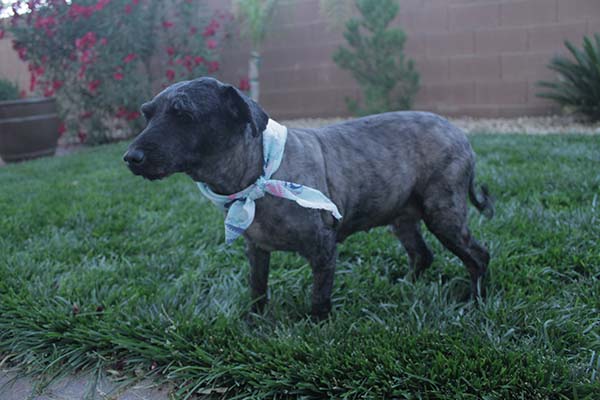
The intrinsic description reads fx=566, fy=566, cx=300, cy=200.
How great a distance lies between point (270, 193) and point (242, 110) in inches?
15.9

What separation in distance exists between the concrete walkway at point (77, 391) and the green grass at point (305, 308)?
7cm

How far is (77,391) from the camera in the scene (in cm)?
260

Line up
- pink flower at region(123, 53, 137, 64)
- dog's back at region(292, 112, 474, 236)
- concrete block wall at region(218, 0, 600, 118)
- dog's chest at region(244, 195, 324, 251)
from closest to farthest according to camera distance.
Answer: dog's chest at region(244, 195, 324, 251), dog's back at region(292, 112, 474, 236), concrete block wall at region(218, 0, 600, 118), pink flower at region(123, 53, 137, 64)

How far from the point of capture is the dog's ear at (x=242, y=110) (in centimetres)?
258

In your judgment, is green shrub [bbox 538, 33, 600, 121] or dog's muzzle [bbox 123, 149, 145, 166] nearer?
dog's muzzle [bbox 123, 149, 145, 166]

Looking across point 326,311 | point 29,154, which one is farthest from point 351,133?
point 29,154

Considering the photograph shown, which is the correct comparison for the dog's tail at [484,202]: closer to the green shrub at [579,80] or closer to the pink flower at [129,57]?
the green shrub at [579,80]

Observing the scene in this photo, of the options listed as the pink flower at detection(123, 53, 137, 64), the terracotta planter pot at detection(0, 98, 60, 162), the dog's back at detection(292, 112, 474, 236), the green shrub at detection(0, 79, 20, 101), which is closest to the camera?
the dog's back at detection(292, 112, 474, 236)

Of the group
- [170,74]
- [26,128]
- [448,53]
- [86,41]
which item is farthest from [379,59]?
[26,128]

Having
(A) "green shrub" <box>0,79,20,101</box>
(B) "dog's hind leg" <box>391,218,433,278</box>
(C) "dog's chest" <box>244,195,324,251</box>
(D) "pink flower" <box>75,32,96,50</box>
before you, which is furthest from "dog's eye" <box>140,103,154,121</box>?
(A) "green shrub" <box>0,79,20,101</box>

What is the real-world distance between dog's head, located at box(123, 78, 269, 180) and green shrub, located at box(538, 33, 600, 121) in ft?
21.9

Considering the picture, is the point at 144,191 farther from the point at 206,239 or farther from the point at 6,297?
the point at 6,297

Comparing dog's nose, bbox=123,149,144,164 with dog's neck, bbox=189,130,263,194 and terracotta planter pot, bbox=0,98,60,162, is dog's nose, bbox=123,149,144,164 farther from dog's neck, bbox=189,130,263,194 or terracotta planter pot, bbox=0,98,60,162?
terracotta planter pot, bbox=0,98,60,162

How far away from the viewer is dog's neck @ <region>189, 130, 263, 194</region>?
265cm
